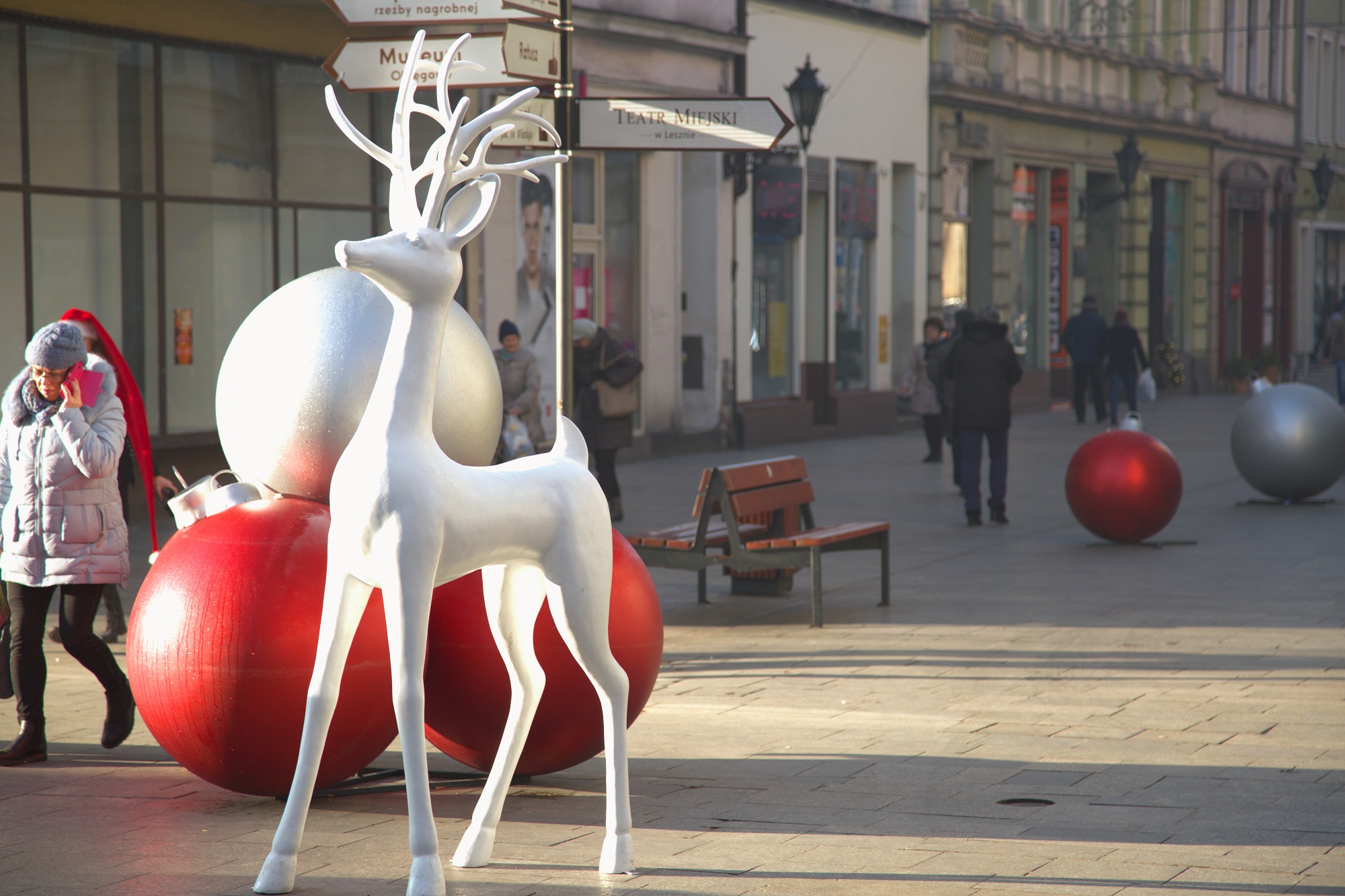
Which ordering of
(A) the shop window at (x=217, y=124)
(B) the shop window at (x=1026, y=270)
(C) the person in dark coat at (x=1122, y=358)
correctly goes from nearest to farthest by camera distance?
(A) the shop window at (x=217, y=124)
(C) the person in dark coat at (x=1122, y=358)
(B) the shop window at (x=1026, y=270)

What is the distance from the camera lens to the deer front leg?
4.90m

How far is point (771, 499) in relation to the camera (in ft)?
35.9

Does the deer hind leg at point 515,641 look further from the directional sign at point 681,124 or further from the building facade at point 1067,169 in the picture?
the building facade at point 1067,169

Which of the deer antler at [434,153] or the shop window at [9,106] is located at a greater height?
the shop window at [9,106]

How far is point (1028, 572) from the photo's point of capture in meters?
12.1

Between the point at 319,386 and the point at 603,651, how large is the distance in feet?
5.25

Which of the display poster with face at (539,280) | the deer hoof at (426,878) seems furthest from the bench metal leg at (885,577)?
the display poster with face at (539,280)

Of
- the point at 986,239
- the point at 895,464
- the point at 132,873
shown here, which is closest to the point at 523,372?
the point at 895,464

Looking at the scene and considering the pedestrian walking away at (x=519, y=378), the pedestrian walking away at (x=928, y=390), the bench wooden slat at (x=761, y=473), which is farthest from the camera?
the pedestrian walking away at (x=928, y=390)

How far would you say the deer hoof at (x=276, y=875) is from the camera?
16.5ft

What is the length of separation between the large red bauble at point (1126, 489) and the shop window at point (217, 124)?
8.17m

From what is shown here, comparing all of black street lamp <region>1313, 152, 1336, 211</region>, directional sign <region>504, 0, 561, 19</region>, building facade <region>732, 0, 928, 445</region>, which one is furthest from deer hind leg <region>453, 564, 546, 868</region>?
black street lamp <region>1313, 152, 1336, 211</region>

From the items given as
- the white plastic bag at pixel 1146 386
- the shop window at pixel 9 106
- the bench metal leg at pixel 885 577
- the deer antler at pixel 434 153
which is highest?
the shop window at pixel 9 106

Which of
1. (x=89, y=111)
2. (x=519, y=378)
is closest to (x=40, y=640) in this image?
(x=519, y=378)
